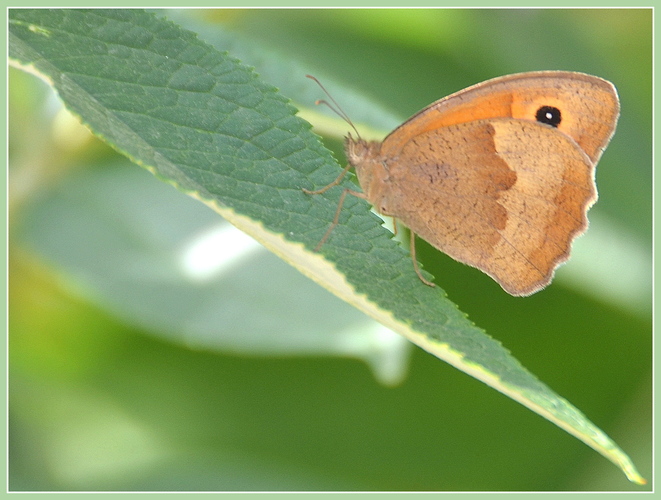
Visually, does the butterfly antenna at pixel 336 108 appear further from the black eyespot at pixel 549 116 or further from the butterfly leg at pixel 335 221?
the butterfly leg at pixel 335 221

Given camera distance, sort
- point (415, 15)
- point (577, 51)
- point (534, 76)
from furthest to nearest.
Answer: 1. point (577, 51)
2. point (415, 15)
3. point (534, 76)

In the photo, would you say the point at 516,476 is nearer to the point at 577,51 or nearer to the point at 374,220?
the point at 374,220

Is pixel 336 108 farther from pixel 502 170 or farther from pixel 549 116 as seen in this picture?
pixel 549 116

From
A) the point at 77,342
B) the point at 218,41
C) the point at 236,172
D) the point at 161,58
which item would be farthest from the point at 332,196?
the point at 77,342

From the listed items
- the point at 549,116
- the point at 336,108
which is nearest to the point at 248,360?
the point at 336,108

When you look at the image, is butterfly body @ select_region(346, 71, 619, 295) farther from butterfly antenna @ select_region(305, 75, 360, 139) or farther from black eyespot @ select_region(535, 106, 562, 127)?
butterfly antenna @ select_region(305, 75, 360, 139)

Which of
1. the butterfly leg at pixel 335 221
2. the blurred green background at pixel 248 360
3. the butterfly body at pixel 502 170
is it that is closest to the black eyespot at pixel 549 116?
the butterfly body at pixel 502 170
